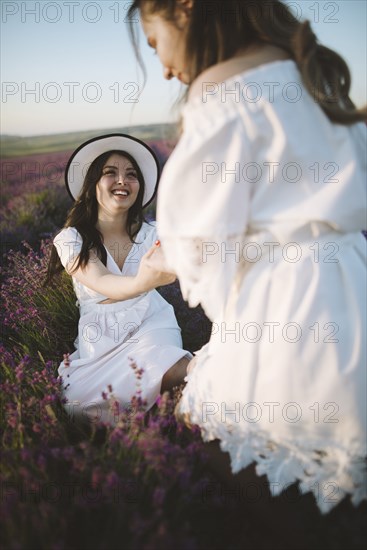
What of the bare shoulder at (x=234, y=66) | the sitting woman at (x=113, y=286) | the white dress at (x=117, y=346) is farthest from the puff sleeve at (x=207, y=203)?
the white dress at (x=117, y=346)

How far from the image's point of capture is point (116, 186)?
299 centimetres

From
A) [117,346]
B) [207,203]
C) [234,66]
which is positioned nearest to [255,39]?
[234,66]

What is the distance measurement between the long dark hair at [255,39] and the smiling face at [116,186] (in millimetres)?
1497

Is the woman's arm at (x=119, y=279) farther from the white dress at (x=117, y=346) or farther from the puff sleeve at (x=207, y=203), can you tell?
the puff sleeve at (x=207, y=203)

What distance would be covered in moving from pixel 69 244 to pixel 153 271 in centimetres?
103

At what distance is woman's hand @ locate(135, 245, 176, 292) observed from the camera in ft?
6.06

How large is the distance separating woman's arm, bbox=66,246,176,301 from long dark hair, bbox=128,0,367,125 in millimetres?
774

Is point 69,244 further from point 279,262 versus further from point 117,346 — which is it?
point 279,262

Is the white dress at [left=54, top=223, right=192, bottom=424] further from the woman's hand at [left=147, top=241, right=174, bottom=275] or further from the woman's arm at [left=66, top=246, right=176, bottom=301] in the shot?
the woman's hand at [left=147, top=241, right=174, bottom=275]

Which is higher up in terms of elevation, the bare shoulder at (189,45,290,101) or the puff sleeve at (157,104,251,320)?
the bare shoulder at (189,45,290,101)

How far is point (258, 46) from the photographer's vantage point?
150cm

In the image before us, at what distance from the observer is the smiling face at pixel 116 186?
297 cm

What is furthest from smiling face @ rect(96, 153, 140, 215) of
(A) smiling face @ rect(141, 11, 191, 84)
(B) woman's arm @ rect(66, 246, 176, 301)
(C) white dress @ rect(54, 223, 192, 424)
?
(A) smiling face @ rect(141, 11, 191, 84)

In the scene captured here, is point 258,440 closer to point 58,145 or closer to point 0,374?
point 0,374
